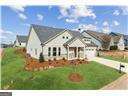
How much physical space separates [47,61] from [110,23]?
0.98 m

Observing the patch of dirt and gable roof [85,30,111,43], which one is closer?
the patch of dirt

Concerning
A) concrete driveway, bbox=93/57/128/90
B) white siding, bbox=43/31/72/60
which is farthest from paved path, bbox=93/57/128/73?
white siding, bbox=43/31/72/60

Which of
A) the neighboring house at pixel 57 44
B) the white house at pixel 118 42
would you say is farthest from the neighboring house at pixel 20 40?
the white house at pixel 118 42

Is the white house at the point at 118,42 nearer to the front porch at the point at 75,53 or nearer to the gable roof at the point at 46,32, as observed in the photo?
the front porch at the point at 75,53

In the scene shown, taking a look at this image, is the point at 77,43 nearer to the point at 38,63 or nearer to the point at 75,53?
the point at 75,53

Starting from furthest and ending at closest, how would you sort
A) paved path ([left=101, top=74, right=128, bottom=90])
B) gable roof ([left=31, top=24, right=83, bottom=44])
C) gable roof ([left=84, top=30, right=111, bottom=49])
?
gable roof ([left=84, top=30, right=111, bottom=49]) < gable roof ([left=31, top=24, right=83, bottom=44]) < paved path ([left=101, top=74, right=128, bottom=90])

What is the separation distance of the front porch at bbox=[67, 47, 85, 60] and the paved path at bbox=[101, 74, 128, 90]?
56 cm

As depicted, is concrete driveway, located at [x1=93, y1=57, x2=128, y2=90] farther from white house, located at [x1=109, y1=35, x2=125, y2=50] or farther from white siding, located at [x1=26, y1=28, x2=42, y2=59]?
white siding, located at [x1=26, y1=28, x2=42, y2=59]

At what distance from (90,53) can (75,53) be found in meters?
0.22

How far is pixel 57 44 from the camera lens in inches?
193

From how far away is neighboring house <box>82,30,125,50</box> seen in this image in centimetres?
493

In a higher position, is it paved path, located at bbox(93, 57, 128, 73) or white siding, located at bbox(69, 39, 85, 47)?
white siding, located at bbox(69, 39, 85, 47)

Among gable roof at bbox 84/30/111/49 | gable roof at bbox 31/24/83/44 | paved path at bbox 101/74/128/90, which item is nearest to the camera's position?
paved path at bbox 101/74/128/90

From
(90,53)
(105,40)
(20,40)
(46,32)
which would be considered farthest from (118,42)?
(20,40)
